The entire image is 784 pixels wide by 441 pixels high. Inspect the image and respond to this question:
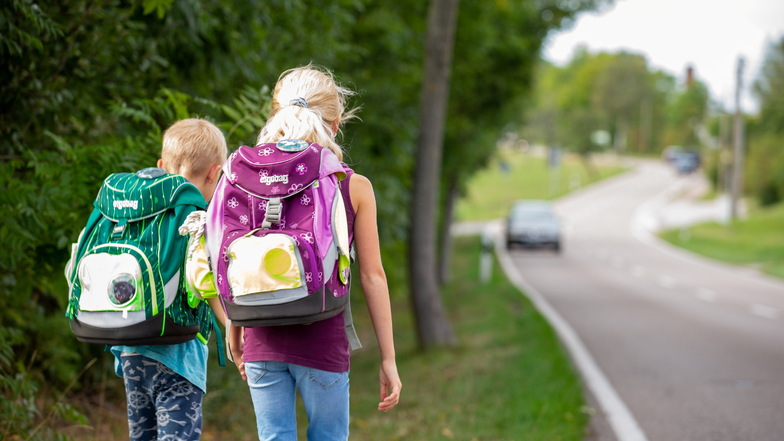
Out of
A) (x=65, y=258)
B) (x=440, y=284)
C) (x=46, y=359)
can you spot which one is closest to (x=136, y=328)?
(x=65, y=258)

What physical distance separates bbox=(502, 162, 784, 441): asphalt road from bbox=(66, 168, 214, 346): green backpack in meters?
4.19

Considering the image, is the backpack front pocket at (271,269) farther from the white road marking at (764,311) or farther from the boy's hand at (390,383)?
the white road marking at (764,311)

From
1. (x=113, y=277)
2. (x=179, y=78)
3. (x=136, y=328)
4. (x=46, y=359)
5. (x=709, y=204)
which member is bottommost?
A: (x=709, y=204)

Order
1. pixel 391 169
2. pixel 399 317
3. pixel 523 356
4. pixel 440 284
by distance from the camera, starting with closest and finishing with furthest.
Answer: pixel 523 356 → pixel 391 169 → pixel 399 317 → pixel 440 284

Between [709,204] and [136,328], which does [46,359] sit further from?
A: [709,204]

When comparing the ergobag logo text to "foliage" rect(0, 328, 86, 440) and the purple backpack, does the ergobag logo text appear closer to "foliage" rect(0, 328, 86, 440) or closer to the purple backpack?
the purple backpack

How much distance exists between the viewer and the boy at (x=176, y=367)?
2904 millimetres

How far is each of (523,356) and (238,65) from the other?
5.12m

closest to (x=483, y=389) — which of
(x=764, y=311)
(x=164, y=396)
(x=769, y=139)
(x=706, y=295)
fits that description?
(x=164, y=396)

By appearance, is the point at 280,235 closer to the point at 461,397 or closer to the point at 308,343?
the point at 308,343

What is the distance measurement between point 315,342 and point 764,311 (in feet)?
45.7

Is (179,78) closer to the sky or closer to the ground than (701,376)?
closer to the sky

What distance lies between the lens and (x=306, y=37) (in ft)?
26.4

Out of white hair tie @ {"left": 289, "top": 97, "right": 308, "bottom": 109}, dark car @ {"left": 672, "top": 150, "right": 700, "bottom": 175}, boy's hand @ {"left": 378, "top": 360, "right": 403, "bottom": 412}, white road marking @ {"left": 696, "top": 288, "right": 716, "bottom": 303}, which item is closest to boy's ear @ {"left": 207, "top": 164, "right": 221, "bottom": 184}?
white hair tie @ {"left": 289, "top": 97, "right": 308, "bottom": 109}
